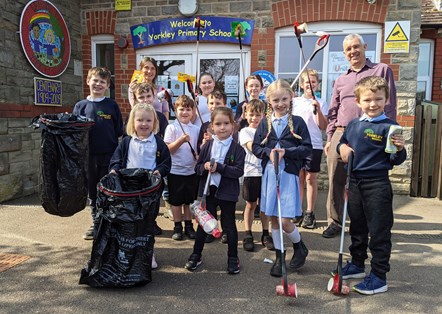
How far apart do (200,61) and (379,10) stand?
120 inches

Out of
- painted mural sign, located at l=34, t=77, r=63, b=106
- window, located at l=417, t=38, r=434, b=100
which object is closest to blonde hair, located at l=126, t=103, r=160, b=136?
painted mural sign, located at l=34, t=77, r=63, b=106

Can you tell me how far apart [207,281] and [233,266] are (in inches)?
11.0

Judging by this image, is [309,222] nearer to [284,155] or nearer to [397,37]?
[284,155]

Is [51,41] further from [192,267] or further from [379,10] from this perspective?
[379,10]

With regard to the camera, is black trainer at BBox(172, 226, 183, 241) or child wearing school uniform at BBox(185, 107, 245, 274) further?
black trainer at BBox(172, 226, 183, 241)

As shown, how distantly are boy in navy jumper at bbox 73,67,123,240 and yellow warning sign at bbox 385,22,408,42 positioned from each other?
4413mm

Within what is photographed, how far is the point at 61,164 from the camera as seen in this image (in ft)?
11.0

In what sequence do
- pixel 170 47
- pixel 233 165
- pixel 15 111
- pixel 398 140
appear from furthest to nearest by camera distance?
pixel 170 47
pixel 15 111
pixel 233 165
pixel 398 140

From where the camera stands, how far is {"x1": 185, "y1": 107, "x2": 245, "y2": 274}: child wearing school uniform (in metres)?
3.34

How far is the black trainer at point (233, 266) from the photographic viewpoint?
3.30 meters

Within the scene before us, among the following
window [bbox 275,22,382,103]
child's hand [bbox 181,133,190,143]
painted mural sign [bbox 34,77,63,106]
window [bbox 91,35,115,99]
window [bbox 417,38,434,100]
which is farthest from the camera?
window [bbox 417,38,434,100]

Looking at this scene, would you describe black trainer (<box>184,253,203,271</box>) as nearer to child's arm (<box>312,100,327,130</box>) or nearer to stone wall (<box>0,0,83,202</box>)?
child's arm (<box>312,100,327,130</box>)

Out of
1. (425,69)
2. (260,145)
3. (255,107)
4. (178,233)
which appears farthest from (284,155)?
(425,69)

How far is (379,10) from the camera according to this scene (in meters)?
5.92
